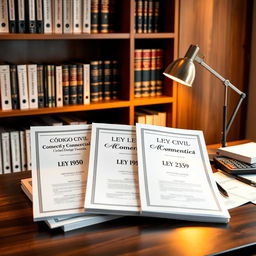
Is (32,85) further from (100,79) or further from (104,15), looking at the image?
(104,15)

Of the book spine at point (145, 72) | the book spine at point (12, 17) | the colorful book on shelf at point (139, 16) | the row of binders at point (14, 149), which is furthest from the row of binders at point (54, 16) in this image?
the row of binders at point (14, 149)

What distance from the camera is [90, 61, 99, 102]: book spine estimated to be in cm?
231

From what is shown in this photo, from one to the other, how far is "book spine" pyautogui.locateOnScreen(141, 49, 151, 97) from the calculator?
1.13 metres

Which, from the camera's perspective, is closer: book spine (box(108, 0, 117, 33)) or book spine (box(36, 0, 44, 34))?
book spine (box(36, 0, 44, 34))

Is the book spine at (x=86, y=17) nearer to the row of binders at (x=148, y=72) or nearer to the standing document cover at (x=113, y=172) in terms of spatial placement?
the row of binders at (x=148, y=72)

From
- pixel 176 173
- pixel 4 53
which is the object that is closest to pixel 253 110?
pixel 4 53

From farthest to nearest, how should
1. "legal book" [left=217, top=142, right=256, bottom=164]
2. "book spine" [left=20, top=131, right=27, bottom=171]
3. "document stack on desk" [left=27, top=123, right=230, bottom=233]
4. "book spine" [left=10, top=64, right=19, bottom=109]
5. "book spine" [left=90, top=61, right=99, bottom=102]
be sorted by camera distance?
"book spine" [left=90, top=61, right=99, bottom=102], "book spine" [left=20, top=131, right=27, bottom=171], "book spine" [left=10, top=64, right=19, bottom=109], "legal book" [left=217, top=142, right=256, bottom=164], "document stack on desk" [left=27, top=123, right=230, bottom=233]

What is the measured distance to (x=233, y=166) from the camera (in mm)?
1311

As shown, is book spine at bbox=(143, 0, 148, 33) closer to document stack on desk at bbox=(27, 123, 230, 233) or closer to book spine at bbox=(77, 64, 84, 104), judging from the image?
book spine at bbox=(77, 64, 84, 104)

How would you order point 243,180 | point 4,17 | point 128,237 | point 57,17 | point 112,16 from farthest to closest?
point 112,16 < point 57,17 < point 4,17 < point 243,180 < point 128,237

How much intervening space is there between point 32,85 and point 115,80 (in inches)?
20.1

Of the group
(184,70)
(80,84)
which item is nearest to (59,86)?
(80,84)

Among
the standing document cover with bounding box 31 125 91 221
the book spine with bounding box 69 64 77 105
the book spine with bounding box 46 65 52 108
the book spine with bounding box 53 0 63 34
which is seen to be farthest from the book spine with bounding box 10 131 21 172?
the standing document cover with bounding box 31 125 91 221

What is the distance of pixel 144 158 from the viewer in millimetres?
1060
